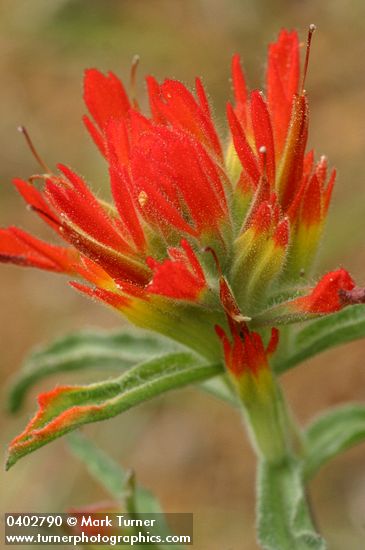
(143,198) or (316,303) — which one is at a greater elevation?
(143,198)

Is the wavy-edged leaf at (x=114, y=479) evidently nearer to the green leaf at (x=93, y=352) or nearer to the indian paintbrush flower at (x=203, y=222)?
the green leaf at (x=93, y=352)

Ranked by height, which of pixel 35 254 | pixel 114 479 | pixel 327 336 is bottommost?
pixel 114 479

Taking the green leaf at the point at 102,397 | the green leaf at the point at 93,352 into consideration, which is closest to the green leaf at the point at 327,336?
the green leaf at the point at 102,397

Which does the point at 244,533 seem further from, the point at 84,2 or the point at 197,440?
the point at 84,2

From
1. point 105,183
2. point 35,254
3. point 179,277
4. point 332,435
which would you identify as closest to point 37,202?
point 35,254

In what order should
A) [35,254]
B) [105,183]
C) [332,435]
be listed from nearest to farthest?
[35,254]
[332,435]
[105,183]

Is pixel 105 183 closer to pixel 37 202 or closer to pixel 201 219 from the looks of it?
pixel 37 202
